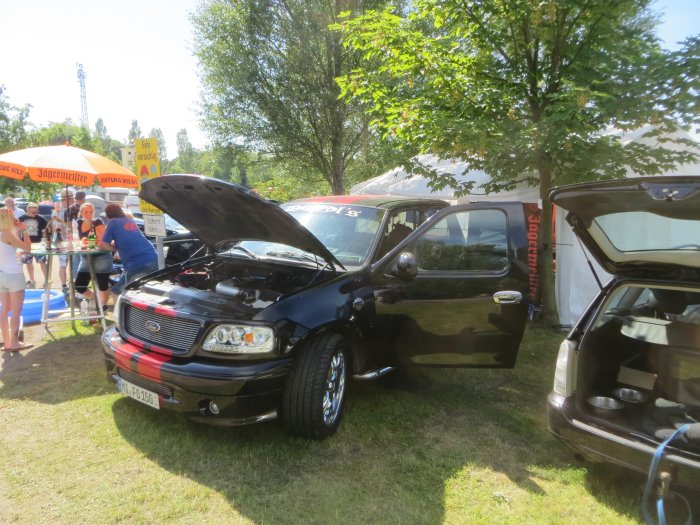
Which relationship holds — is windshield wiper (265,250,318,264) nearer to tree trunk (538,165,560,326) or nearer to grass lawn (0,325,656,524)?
grass lawn (0,325,656,524)

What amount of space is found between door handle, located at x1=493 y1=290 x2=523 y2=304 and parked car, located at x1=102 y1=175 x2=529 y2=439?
1 centimetres

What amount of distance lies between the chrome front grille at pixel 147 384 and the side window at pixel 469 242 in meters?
2.26

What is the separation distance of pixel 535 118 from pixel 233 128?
1068cm

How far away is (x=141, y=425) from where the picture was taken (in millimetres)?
3527

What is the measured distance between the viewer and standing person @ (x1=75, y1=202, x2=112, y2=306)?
620 cm

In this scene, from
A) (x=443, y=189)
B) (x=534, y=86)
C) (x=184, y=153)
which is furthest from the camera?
(x=184, y=153)

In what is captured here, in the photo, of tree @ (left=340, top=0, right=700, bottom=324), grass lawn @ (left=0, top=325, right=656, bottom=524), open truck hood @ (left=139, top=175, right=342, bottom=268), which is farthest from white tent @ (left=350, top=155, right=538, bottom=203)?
grass lawn @ (left=0, top=325, right=656, bottom=524)

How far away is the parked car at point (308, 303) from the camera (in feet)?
10.0

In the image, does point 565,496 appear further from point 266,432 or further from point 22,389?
point 22,389

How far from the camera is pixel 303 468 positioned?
3.07 metres

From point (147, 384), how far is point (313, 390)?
3.82ft

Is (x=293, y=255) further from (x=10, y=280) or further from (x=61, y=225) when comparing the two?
(x=61, y=225)

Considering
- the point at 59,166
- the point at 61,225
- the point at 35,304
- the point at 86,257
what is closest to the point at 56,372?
the point at 86,257

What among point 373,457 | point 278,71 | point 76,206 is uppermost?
point 278,71
